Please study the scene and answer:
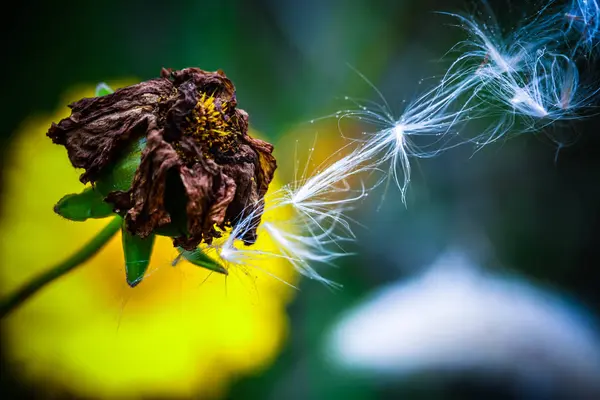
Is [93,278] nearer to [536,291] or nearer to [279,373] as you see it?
[279,373]

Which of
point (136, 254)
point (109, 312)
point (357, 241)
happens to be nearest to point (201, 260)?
point (136, 254)

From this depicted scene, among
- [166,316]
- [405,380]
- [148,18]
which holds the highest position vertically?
[148,18]

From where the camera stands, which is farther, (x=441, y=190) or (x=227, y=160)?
(x=441, y=190)

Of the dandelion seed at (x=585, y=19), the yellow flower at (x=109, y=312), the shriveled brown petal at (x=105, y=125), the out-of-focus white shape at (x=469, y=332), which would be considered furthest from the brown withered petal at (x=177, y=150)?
the out-of-focus white shape at (x=469, y=332)

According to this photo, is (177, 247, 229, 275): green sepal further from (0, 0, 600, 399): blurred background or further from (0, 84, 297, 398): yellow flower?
(0, 0, 600, 399): blurred background

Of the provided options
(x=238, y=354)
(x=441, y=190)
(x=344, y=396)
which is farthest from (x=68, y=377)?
(x=441, y=190)

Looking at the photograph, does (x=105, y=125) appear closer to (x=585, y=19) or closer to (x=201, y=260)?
(x=201, y=260)

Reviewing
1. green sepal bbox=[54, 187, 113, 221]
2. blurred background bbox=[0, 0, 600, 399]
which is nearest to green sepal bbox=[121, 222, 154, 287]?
green sepal bbox=[54, 187, 113, 221]
